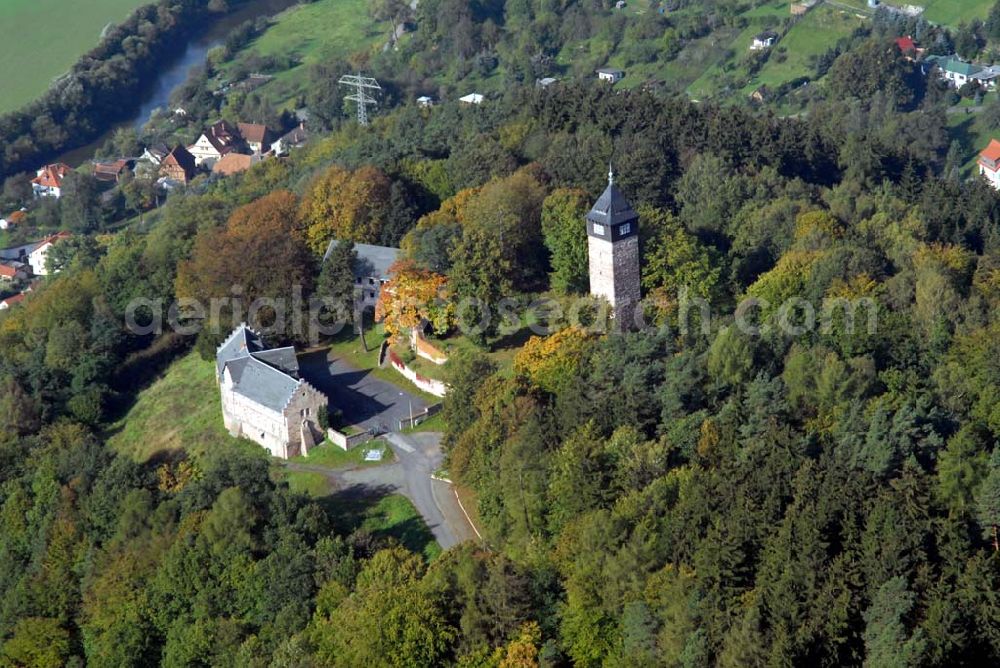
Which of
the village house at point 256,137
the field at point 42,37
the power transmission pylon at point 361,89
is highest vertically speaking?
the power transmission pylon at point 361,89

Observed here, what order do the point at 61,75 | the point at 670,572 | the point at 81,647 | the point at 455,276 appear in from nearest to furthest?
the point at 670,572 < the point at 81,647 < the point at 455,276 < the point at 61,75

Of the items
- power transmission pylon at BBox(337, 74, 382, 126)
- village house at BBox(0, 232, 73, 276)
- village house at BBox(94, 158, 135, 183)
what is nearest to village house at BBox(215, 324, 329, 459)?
village house at BBox(0, 232, 73, 276)

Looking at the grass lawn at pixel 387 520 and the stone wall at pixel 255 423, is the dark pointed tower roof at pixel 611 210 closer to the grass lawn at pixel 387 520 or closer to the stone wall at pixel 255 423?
the grass lawn at pixel 387 520

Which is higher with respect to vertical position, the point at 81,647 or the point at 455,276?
the point at 455,276

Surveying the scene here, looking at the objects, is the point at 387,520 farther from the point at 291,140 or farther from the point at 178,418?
the point at 291,140

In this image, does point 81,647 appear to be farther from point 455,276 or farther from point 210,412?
point 455,276

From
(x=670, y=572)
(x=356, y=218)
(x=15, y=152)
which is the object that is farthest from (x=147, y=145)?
(x=670, y=572)

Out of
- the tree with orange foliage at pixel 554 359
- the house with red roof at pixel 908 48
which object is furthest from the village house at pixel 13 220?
the house with red roof at pixel 908 48
